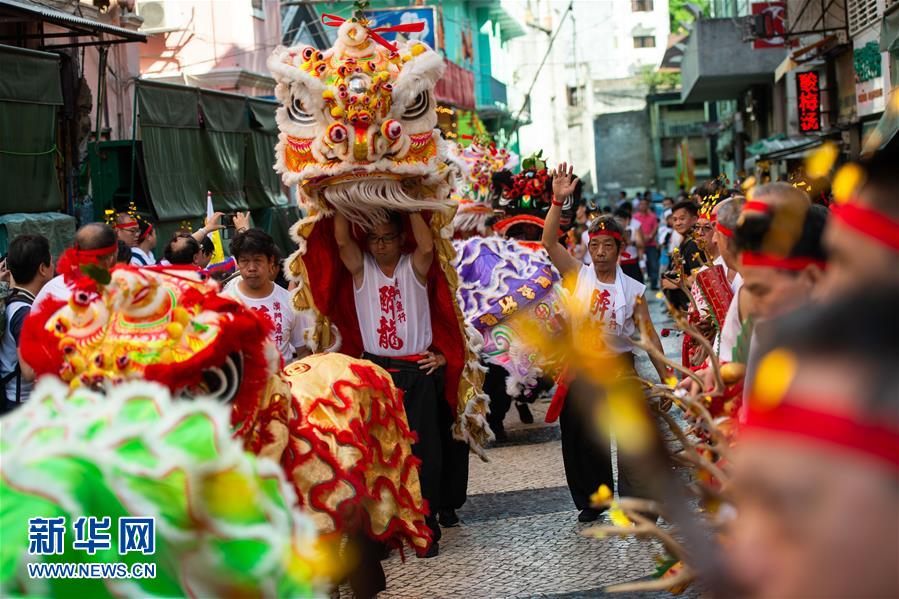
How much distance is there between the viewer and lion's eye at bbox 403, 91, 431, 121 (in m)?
5.97

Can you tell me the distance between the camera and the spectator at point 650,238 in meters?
22.3

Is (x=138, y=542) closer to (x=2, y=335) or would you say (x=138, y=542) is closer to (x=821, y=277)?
(x=821, y=277)

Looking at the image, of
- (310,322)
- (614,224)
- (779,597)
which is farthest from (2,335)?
(779,597)

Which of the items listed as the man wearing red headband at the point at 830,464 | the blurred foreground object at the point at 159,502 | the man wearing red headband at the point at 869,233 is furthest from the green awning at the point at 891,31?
the man wearing red headband at the point at 830,464

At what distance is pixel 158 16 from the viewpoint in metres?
20.5

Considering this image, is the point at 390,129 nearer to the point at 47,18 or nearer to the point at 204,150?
the point at 47,18

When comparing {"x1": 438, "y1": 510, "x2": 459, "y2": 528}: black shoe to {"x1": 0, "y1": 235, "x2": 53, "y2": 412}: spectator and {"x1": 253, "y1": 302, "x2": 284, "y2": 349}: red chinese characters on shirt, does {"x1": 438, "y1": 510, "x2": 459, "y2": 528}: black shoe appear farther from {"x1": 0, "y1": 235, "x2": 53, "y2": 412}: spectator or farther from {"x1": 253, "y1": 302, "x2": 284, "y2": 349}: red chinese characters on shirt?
{"x1": 0, "y1": 235, "x2": 53, "y2": 412}: spectator

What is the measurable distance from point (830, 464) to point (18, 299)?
5703 millimetres

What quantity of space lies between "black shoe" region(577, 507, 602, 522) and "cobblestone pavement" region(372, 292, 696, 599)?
0.06 metres

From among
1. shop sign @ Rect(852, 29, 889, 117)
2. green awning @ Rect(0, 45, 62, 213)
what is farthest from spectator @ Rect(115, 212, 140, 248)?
shop sign @ Rect(852, 29, 889, 117)

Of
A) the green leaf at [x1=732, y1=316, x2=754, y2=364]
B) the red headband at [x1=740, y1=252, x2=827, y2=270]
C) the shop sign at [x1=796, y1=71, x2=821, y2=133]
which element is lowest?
the green leaf at [x1=732, y1=316, x2=754, y2=364]

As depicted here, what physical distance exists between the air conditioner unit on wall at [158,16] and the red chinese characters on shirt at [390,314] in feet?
49.1

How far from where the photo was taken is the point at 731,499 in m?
2.43

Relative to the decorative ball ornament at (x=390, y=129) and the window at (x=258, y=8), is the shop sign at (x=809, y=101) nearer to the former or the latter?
the window at (x=258, y=8)
